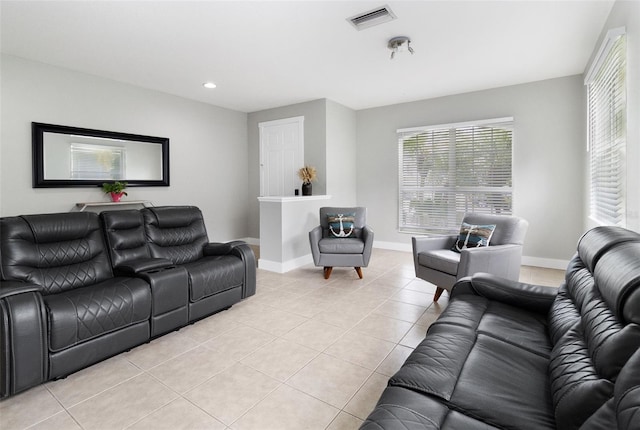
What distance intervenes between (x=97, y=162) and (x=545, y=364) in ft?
17.0

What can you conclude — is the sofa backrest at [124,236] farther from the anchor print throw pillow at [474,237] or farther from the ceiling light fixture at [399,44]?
the anchor print throw pillow at [474,237]

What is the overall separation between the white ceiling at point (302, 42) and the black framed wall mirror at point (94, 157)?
80 centimetres

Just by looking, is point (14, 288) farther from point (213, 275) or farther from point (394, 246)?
point (394, 246)

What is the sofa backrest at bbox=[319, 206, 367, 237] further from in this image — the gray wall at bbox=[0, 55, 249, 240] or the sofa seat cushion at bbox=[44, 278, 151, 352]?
the sofa seat cushion at bbox=[44, 278, 151, 352]

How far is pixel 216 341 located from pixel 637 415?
2506 millimetres

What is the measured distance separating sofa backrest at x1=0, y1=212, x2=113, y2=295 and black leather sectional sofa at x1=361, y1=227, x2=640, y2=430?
8.46 feet

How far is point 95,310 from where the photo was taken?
224cm

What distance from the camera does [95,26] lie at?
10.1ft

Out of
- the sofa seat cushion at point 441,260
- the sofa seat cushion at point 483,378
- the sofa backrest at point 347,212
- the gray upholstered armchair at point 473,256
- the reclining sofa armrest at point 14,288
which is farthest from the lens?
the sofa backrest at point 347,212

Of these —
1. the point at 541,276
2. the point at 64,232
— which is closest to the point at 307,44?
the point at 64,232

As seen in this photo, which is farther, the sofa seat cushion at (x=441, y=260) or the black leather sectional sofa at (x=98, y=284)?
the sofa seat cushion at (x=441, y=260)

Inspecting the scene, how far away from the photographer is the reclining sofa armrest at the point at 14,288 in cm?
192

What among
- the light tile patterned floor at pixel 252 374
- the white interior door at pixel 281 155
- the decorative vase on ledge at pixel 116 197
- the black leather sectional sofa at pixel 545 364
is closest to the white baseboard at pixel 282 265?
the light tile patterned floor at pixel 252 374

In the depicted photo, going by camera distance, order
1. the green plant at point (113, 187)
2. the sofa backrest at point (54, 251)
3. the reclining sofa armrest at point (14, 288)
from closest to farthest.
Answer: the reclining sofa armrest at point (14, 288), the sofa backrest at point (54, 251), the green plant at point (113, 187)
